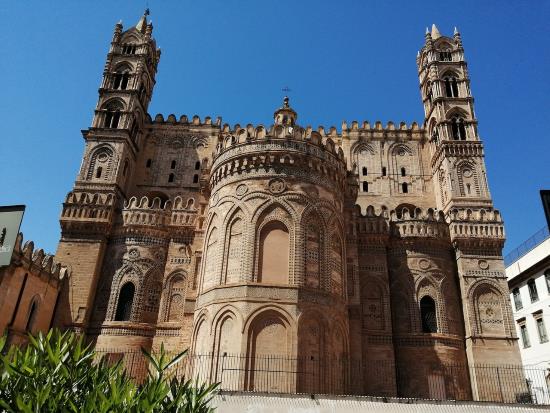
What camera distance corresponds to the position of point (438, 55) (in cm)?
3275

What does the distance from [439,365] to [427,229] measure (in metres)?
7.34

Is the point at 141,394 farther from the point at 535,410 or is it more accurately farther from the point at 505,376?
the point at 505,376

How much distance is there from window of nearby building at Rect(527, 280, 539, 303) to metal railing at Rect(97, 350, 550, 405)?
6.09 metres

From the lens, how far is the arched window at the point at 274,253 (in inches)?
701

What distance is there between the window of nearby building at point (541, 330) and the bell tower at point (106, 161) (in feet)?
89.0

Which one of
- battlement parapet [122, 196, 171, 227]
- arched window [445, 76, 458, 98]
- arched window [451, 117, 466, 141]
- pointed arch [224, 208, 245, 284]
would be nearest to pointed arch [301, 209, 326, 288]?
pointed arch [224, 208, 245, 284]

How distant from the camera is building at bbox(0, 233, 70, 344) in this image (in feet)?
63.8

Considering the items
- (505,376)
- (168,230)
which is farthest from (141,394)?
(505,376)

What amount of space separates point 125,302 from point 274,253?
1041 cm

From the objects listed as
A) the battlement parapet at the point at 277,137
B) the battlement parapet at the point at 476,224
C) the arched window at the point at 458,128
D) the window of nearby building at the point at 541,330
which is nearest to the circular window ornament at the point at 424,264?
the battlement parapet at the point at 476,224

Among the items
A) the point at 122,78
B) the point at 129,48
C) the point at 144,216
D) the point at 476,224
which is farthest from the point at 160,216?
the point at 476,224

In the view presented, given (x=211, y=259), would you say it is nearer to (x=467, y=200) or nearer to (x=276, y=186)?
(x=276, y=186)

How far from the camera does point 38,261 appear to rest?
21875mm

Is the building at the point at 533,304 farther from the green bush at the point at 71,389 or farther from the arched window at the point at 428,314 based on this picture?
the green bush at the point at 71,389
